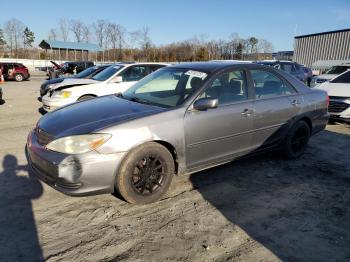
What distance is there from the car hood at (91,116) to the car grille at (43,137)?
1.6 inches

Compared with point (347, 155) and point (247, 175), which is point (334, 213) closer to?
point (247, 175)

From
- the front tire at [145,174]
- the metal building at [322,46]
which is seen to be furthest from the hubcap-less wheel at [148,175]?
the metal building at [322,46]

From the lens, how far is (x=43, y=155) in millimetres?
3434

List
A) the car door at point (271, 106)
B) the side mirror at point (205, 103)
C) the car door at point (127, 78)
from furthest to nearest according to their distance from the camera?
the car door at point (127, 78) → the car door at point (271, 106) → the side mirror at point (205, 103)

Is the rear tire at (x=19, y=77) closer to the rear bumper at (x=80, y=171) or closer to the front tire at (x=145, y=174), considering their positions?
the rear bumper at (x=80, y=171)

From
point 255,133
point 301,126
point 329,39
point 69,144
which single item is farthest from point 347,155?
point 329,39

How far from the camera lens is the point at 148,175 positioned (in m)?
3.71

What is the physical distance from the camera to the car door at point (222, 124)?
13.1ft

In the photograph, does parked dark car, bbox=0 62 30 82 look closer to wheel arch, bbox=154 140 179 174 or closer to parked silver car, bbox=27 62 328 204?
→ parked silver car, bbox=27 62 328 204

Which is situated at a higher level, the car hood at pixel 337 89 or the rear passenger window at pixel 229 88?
the rear passenger window at pixel 229 88

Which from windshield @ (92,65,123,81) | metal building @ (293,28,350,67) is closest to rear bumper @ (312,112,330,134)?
windshield @ (92,65,123,81)

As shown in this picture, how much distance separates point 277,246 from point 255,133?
77.9 inches

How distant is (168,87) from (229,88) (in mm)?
869

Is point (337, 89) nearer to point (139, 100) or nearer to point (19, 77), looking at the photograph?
point (139, 100)
